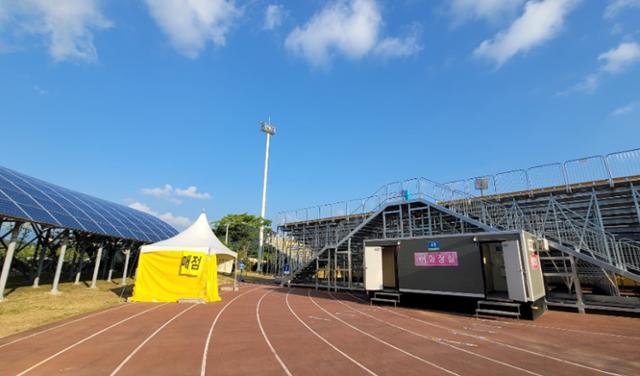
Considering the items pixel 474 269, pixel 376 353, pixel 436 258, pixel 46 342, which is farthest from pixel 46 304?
pixel 474 269

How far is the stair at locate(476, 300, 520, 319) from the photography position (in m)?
11.5

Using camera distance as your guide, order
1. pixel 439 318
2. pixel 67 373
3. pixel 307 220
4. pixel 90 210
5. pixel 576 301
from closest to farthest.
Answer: pixel 67 373, pixel 439 318, pixel 576 301, pixel 90 210, pixel 307 220

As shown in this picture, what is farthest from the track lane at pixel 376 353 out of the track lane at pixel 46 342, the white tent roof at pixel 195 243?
the white tent roof at pixel 195 243

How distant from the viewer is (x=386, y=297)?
1523 cm

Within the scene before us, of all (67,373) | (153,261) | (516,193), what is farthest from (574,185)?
(153,261)

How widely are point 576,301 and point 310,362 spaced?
1379 centimetres

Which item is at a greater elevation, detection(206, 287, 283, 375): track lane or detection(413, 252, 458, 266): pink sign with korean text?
detection(413, 252, 458, 266): pink sign with korean text

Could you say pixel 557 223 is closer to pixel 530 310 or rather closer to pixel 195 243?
pixel 530 310

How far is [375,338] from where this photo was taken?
8359 mm

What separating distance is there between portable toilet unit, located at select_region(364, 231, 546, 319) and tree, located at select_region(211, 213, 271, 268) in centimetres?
2765

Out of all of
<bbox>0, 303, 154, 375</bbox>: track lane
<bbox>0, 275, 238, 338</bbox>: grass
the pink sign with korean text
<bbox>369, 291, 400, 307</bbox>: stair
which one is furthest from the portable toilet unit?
<bbox>0, 275, 238, 338</bbox>: grass

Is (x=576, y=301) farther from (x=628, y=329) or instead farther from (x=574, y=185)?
(x=574, y=185)

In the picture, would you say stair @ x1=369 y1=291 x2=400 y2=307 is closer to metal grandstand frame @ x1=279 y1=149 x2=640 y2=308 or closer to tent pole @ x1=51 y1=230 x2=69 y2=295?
metal grandstand frame @ x1=279 y1=149 x2=640 y2=308

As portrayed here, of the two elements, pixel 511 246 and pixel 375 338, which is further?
pixel 511 246
